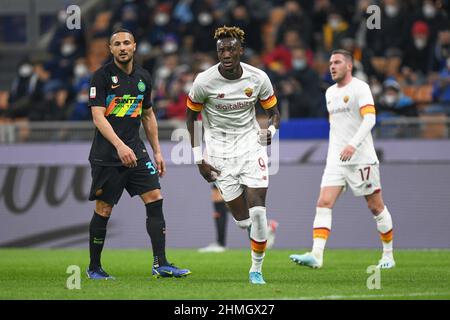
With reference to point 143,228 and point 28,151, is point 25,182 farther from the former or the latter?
point 143,228

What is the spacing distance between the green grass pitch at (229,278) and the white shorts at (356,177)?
36.0 inches

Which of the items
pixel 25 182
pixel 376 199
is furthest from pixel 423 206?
pixel 25 182

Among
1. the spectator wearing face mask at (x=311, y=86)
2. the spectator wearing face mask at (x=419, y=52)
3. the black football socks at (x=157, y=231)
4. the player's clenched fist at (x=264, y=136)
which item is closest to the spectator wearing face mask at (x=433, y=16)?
the spectator wearing face mask at (x=419, y=52)

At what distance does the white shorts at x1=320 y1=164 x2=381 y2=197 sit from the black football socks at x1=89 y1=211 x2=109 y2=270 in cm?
285

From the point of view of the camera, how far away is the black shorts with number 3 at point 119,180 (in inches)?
447

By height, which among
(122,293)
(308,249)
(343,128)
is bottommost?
(308,249)

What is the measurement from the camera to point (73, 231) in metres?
18.5

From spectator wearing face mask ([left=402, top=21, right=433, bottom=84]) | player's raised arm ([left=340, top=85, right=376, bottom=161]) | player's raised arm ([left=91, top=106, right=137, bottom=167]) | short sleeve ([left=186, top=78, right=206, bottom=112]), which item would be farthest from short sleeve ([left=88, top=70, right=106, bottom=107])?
spectator wearing face mask ([left=402, top=21, right=433, bottom=84])

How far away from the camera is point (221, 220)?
17.1m

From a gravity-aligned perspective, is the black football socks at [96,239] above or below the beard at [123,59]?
below

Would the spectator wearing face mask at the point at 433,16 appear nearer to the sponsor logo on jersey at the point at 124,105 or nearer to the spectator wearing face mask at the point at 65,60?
the spectator wearing face mask at the point at 65,60

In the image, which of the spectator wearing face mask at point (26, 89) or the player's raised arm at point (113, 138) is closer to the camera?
the player's raised arm at point (113, 138)
